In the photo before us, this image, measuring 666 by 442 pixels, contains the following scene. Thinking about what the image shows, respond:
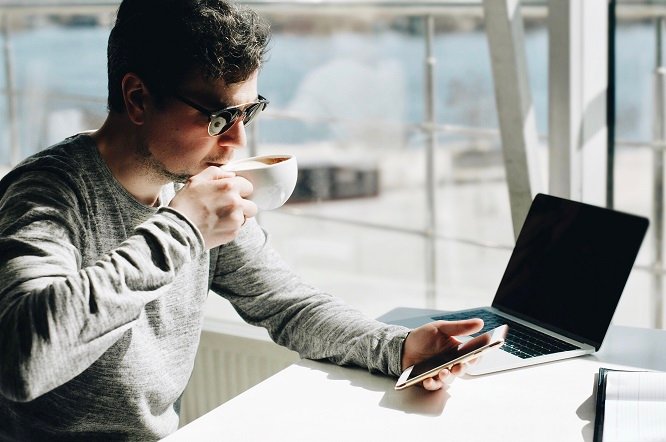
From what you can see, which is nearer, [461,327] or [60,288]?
[60,288]

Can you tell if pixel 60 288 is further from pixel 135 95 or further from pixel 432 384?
pixel 432 384

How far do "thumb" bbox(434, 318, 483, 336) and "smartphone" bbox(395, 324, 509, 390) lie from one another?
3 centimetres

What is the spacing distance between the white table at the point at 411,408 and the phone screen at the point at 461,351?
0.11 ft

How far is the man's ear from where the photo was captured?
1.08 m

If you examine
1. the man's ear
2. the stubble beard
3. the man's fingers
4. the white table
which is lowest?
the white table

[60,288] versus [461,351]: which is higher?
[60,288]

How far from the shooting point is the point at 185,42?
3.46ft

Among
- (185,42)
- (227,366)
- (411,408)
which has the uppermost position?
(185,42)

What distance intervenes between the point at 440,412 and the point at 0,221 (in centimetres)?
55

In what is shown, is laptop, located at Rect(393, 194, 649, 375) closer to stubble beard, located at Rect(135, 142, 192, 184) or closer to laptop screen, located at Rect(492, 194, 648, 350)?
laptop screen, located at Rect(492, 194, 648, 350)

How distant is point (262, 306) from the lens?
1256 millimetres

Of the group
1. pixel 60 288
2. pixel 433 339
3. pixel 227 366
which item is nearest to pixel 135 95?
pixel 60 288

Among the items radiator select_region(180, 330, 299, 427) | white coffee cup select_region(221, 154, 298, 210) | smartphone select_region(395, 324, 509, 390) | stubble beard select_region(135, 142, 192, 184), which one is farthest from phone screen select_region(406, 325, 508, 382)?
radiator select_region(180, 330, 299, 427)

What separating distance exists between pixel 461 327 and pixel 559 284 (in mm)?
222
